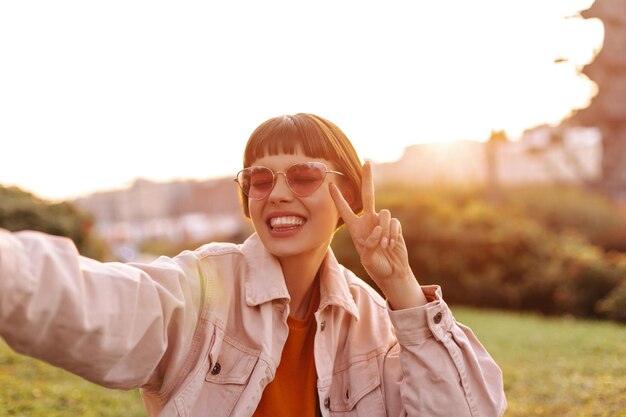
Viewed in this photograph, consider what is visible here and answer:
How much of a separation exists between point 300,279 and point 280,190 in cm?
40

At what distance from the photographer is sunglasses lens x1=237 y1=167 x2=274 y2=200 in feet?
8.28

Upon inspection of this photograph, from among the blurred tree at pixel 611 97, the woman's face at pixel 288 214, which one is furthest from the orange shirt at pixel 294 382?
the blurred tree at pixel 611 97

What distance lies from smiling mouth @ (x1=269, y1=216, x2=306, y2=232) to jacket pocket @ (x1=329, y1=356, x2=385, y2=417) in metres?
0.55

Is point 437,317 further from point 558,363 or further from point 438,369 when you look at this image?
point 558,363

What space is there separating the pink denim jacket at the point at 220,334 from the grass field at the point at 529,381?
1789 mm

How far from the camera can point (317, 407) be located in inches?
99.8

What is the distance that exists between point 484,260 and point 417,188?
5241 mm

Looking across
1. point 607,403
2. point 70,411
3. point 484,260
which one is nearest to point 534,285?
point 484,260

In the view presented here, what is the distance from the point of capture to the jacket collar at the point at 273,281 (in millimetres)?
2449

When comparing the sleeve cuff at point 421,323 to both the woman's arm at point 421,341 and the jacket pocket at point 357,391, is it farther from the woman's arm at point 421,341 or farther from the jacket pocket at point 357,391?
the jacket pocket at point 357,391

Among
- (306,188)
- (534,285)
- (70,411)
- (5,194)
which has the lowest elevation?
(534,285)

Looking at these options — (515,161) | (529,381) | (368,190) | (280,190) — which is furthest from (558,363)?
(515,161)

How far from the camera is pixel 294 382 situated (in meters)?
2.54

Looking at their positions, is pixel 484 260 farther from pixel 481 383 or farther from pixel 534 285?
pixel 481 383
